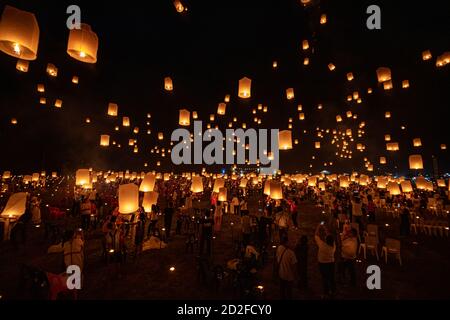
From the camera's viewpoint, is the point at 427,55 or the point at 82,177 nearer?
the point at 82,177

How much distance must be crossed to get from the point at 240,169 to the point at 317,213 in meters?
44.0

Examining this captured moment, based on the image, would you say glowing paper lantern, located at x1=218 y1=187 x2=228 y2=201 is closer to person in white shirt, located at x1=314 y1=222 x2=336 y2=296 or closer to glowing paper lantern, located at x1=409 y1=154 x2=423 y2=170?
person in white shirt, located at x1=314 y1=222 x2=336 y2=296

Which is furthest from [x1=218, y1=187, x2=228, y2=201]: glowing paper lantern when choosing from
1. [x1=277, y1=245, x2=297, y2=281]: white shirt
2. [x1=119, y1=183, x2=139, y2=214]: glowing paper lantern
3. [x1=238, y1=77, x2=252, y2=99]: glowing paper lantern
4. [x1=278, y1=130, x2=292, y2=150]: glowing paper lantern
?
[x1=277, y1=245, x2=297, y2=281]: white shirt

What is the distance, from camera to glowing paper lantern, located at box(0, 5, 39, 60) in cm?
315

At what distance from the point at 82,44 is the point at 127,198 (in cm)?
331

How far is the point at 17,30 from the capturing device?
3195 millimetres

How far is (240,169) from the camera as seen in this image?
198 feet

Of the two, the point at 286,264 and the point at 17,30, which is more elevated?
the point at 17,30

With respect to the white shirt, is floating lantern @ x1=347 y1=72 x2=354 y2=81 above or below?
above

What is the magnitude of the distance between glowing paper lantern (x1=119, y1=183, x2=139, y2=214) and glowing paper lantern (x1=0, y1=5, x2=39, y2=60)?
10.6ft

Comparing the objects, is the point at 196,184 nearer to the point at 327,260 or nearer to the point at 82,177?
the point at 82,177

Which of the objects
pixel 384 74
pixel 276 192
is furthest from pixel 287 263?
pixel 384 74
